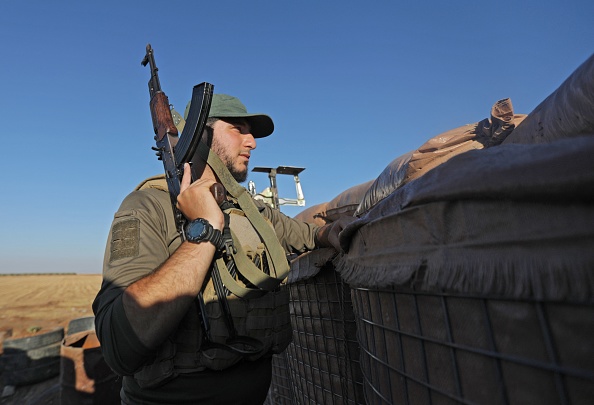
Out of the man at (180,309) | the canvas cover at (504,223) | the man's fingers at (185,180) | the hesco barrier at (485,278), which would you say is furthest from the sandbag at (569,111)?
the man's fingers at (185,180)

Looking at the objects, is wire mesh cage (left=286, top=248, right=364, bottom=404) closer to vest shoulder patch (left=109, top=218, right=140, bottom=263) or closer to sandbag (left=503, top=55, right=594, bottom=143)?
vest shoulder patch (left=109, top=218, right=140, bottom=263)

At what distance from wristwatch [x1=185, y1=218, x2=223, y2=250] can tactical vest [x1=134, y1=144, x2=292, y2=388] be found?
12 centimetres

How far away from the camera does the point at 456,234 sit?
0.54 metres

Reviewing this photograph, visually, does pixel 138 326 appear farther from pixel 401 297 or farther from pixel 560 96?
pixel 560 96

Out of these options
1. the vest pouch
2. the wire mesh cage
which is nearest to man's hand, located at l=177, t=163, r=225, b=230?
the vest pouch

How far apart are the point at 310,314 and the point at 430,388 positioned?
1.32m

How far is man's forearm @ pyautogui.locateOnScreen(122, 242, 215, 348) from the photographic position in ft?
3.52

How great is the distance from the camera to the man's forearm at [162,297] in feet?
3.52

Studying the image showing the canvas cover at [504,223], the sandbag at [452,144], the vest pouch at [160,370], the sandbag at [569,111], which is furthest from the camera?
the sandbag at [452,144]

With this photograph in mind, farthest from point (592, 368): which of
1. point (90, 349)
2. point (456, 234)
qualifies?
point (90, 349)

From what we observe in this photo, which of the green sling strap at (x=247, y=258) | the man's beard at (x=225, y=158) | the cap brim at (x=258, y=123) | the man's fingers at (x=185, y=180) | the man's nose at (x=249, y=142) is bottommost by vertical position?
the green sling strap at (x=247, y=258)

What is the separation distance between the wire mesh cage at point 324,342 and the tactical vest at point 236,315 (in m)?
0.25

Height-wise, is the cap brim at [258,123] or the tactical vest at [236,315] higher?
the cap brim at [258,123]

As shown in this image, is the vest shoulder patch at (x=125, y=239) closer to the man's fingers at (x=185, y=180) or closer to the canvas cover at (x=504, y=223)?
the man's fingers at (x=185, y=180)
